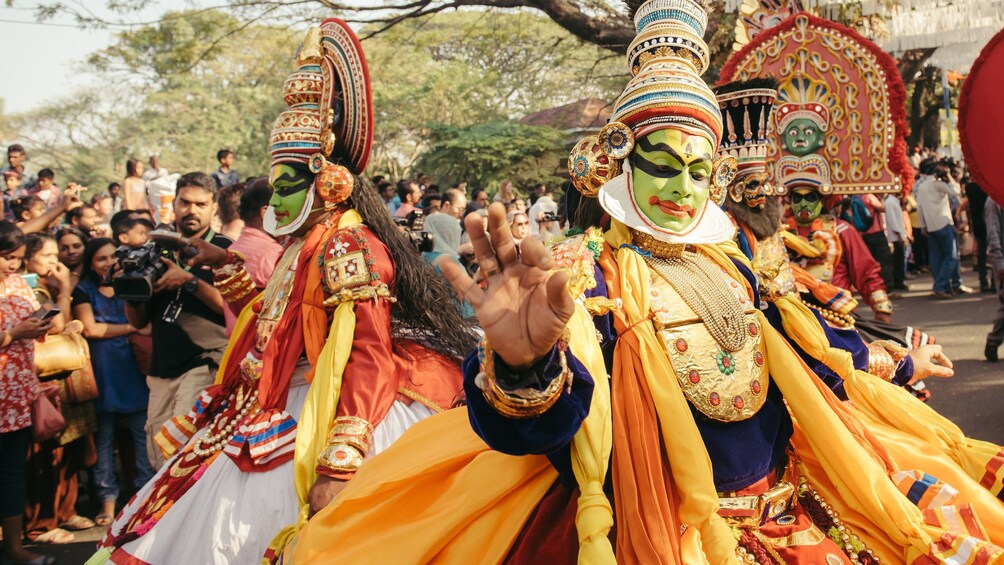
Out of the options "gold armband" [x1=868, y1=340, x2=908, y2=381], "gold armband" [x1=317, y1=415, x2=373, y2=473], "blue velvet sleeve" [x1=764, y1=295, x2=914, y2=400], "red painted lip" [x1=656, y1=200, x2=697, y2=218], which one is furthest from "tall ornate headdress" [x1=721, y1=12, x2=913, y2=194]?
"gold armband" [x1=317, y1=415, x2=373, y2=473]

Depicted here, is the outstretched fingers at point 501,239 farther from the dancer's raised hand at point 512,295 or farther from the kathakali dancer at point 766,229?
the kathakali dancer at point 766,229

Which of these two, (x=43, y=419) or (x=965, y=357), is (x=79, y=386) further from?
(x=965, y=357)

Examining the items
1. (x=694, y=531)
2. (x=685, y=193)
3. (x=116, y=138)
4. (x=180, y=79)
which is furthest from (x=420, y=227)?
(x=116, y=138)

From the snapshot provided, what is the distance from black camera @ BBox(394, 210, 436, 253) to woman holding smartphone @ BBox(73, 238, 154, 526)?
2.19m

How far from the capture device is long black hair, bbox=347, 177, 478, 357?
3602 mm

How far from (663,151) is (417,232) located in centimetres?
251

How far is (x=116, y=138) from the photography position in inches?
1240

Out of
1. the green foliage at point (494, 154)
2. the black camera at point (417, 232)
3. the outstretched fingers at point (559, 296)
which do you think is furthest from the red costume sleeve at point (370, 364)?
the green foliage at point (494, 154)

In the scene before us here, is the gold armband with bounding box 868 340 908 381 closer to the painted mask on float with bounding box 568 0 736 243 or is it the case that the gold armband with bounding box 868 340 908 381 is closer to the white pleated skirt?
the painted mask on float with bounding box 568 0 736 243

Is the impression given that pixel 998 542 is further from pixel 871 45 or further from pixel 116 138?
pixel 116 138

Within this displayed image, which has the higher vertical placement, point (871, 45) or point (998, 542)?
point (871, 45)

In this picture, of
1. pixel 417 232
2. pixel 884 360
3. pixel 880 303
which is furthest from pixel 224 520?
pixel 880 303

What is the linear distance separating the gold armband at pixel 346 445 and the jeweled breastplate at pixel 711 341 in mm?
1294

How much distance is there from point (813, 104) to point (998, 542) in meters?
3.35
